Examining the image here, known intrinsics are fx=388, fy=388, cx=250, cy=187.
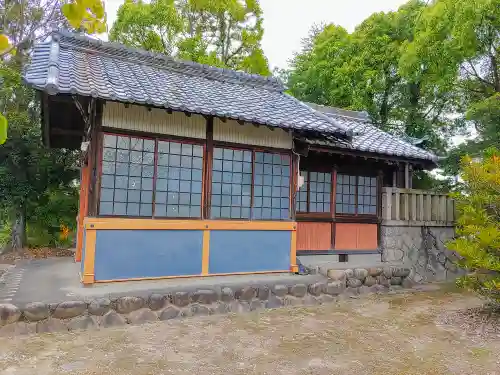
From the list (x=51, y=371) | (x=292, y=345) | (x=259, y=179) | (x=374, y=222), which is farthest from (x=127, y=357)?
(x=374, y=222)

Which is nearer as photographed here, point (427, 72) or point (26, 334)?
point (26, 334)

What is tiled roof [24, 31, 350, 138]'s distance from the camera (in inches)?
241

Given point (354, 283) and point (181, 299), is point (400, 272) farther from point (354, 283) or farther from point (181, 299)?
point (181, 299)

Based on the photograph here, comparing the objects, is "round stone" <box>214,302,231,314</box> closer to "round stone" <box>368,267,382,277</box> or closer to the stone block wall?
"round stone" <box>368,267,382,277</box>

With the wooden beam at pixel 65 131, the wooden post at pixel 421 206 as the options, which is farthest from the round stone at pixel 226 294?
the wooden post at pixel 421 206

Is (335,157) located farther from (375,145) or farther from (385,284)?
(385,284)

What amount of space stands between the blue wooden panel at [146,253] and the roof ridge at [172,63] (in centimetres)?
431

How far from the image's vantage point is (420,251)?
1025cm

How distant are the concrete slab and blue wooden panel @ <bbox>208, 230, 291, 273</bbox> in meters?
0.19

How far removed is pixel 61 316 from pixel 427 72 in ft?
46.5

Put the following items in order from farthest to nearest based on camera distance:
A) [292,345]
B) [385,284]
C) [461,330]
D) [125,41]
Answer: [125,41] < [385,284] < [461,330] < [292,345]

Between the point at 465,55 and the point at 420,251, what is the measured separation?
7.08 m

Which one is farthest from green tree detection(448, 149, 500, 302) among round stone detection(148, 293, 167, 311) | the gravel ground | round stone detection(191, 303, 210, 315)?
round stone detection(148, 293, 167, 311)

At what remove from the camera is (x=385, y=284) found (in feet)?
28.8
